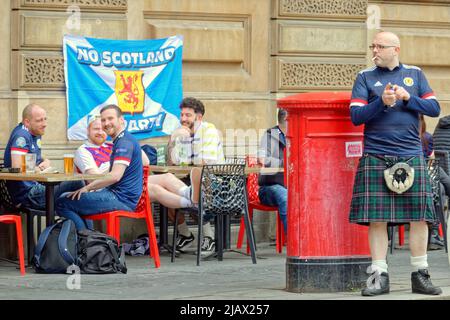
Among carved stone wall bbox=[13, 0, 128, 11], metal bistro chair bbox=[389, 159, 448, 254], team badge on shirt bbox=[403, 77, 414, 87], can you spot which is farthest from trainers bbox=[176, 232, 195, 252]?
team badge on shirt bbox=[403, 77, 414, 87]

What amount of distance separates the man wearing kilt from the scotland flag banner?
15.5 feet

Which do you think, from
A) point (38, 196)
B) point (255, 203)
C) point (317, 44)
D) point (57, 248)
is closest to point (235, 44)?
point (317, 44)

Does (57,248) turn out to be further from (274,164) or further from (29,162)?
(274,164)

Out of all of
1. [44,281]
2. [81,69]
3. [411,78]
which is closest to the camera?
[411,78]

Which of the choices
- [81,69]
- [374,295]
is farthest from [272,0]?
[374,295]

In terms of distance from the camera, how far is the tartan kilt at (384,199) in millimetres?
9742

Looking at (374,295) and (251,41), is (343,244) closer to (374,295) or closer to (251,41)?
(374,295)

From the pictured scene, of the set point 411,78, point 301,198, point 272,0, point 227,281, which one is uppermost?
point 272,0

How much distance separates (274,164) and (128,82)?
1.90m

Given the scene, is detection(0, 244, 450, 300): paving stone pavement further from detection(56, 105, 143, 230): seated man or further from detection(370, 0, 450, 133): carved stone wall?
detection(370, 0, 450, 133): carved stone wall

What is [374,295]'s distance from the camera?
32.0 ft

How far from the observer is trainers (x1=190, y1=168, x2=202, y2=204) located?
498 inches
